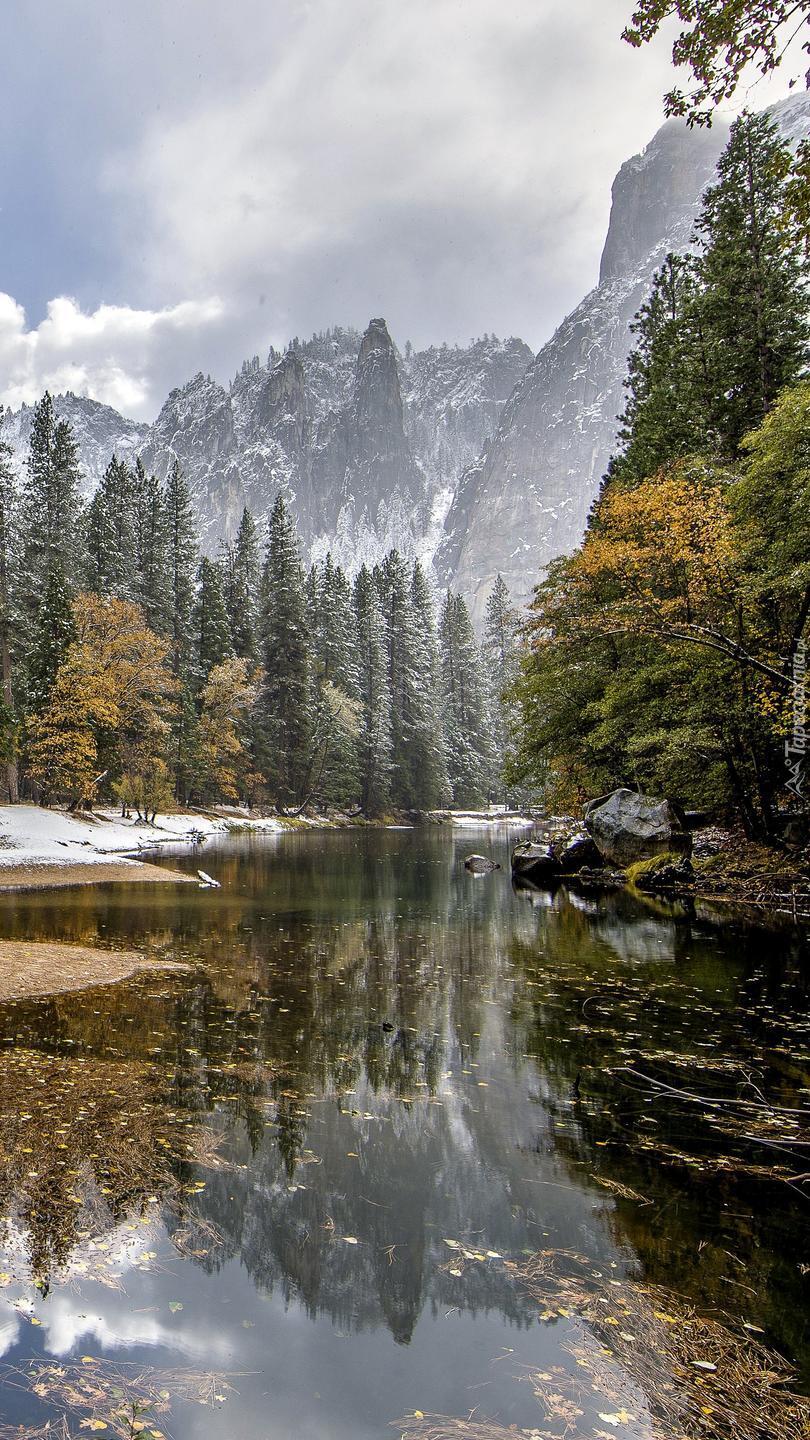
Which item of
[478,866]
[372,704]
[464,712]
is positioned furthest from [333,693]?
[478,866]

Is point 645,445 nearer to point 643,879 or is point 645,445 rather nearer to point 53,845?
point 643,879

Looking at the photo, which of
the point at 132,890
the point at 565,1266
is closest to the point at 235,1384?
the point at 565,1266

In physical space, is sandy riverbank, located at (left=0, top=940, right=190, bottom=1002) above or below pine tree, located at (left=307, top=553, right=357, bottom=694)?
below

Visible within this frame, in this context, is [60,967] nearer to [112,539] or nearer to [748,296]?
[748,296]

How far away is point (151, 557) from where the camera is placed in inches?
1919

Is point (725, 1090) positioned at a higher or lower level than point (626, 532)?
lower

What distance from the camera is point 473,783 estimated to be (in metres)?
71.1

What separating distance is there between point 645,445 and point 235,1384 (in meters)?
29.0

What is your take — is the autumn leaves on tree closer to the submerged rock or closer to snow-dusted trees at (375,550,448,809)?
the submerged rock

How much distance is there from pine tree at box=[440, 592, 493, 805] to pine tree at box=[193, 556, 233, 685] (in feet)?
89.5

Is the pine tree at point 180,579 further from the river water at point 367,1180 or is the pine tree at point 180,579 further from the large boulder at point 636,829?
the river water at point 367,1180

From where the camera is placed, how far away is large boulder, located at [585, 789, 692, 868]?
2059 cm

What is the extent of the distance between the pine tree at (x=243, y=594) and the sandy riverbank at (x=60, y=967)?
39.8 meters

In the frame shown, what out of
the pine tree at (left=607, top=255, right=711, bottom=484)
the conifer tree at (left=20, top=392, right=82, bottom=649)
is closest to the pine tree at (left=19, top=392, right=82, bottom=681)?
the conifer tree at (left=20, top=392, right=82, bottom=649)
